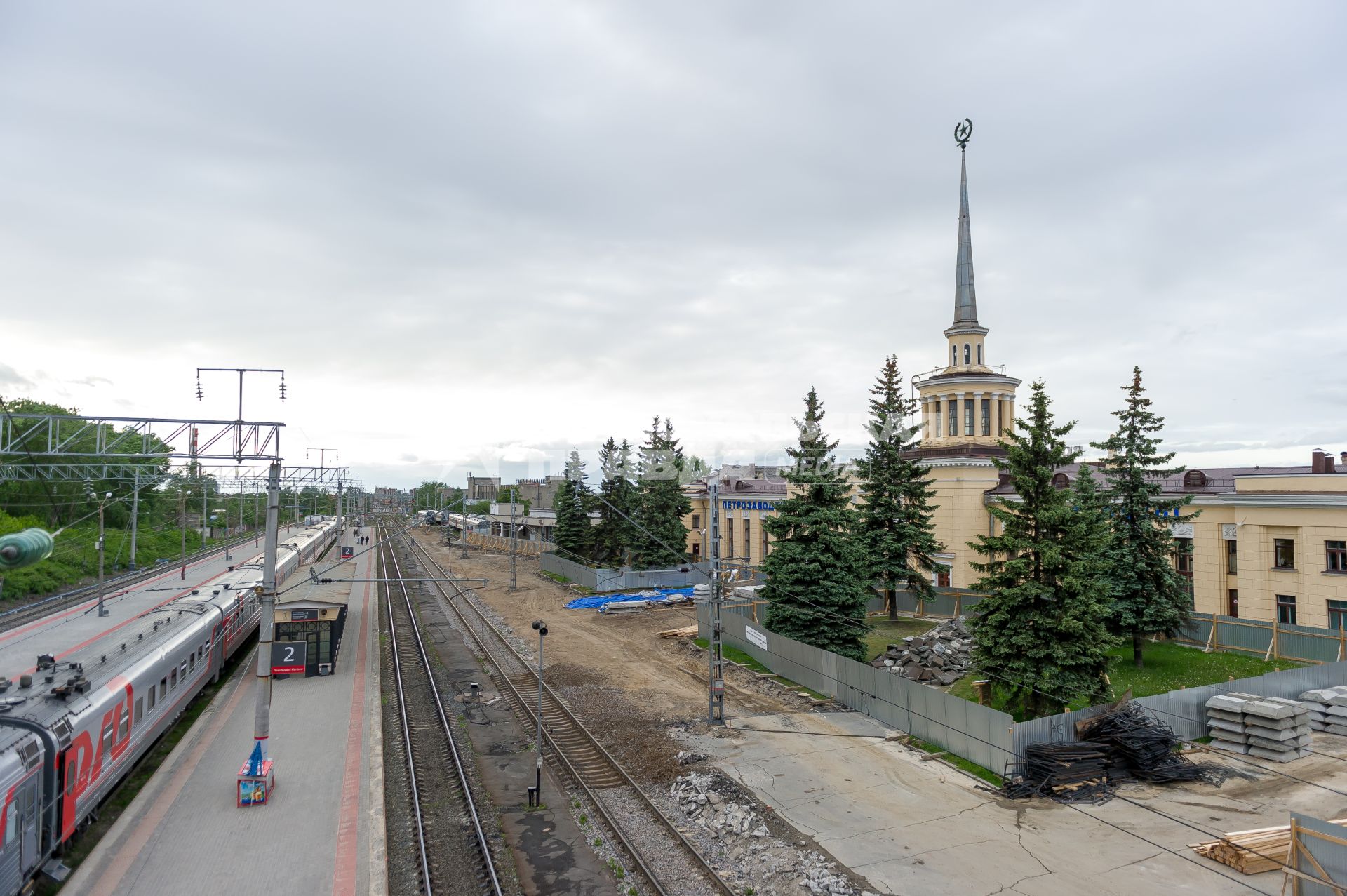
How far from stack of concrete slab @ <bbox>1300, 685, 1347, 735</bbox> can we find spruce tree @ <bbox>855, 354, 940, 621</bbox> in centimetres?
1675

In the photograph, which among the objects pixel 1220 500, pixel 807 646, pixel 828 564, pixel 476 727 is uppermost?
pixel 1220 500

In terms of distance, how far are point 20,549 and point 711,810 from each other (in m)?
13.1

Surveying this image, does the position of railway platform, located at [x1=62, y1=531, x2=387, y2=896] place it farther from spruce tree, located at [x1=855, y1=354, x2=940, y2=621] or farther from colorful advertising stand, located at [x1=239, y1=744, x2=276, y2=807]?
spruce tree, located at [x1=855, y1=354, x2=940, y2=621]

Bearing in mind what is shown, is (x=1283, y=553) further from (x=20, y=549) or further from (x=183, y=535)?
(x=183, y=535)

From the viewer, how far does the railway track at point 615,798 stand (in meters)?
13.1

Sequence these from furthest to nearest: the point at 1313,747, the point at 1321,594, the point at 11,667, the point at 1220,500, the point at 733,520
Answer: the point at 733,520
the point at 1220,500
the point at 1321,594
the point at 1313,747
the point at 11,667

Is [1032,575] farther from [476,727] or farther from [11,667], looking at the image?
[11,667]

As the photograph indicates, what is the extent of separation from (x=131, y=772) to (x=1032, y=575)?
22.8 meters

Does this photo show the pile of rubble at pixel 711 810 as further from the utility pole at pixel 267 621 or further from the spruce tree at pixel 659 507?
the spruce tree at pixel 659 507

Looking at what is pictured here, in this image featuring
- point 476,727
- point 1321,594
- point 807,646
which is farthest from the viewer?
point 1321,594

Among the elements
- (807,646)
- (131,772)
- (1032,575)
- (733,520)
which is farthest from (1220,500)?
(131,772)

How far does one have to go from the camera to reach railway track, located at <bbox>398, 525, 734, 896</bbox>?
13.1 m

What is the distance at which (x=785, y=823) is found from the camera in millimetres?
15062

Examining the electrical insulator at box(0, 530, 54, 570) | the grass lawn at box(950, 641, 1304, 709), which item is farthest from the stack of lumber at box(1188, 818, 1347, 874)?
the electrical insulator at box(0, 530, 54, 570)
